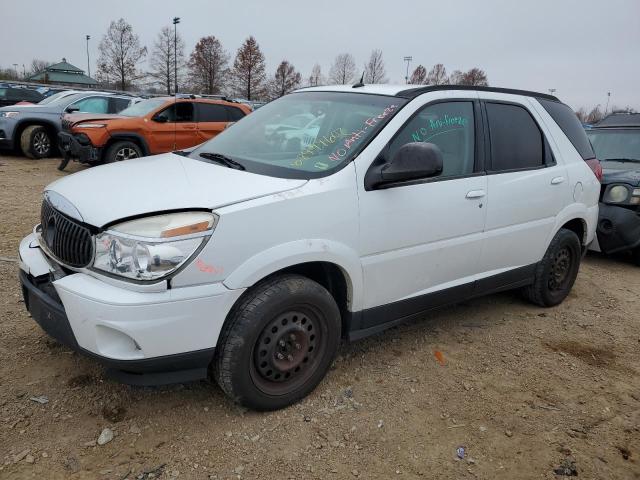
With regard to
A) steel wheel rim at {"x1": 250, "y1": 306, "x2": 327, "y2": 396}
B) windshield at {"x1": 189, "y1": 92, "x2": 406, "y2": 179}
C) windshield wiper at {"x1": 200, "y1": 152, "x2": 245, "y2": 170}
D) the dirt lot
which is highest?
windshield at {"x1": 189, "y1": 92, "x2": 406, "y2": 179}

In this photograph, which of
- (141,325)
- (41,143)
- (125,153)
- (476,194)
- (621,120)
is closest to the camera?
(141,325)

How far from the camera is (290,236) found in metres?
2.60

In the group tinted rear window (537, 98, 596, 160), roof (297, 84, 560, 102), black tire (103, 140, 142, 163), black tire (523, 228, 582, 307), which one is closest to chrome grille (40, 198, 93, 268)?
roof (297, 84, 560, 102)

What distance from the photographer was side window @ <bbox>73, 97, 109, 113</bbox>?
12.1 m

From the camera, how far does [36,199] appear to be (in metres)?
7.70

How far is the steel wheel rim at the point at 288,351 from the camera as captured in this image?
8.84 ft

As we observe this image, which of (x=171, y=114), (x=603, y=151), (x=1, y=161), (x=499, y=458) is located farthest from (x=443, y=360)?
(x=1, y=161)

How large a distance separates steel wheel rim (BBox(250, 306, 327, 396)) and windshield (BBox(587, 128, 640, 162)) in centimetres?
621

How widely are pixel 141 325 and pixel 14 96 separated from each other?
776 inches

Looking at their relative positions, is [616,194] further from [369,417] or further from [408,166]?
[369,417]

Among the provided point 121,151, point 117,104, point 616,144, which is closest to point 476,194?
point 616,144

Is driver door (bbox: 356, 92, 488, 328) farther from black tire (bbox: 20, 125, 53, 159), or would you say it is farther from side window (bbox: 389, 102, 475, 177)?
black tire (bbox: 20, 125, 53, 159)

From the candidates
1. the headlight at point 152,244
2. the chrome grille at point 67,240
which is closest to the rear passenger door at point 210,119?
the chrome grille at point 67,240

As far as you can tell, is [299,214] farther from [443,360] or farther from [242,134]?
[443,360]
